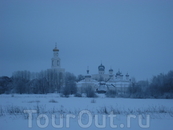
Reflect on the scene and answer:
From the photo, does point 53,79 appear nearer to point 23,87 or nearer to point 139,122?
point 23,87

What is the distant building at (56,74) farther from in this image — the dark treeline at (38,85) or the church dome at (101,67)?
the church dome at (101,67)

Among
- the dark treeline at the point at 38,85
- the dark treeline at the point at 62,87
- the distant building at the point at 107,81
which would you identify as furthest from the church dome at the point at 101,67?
the dark treeline at the point at 38,85

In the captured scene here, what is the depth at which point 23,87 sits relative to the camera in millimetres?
49594

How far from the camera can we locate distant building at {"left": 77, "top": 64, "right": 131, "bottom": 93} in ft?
234

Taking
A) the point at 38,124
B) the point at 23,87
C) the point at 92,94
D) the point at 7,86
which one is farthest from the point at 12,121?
the point at 7,86

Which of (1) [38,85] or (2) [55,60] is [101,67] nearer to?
(2) [55,60]

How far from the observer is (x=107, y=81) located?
260 feet

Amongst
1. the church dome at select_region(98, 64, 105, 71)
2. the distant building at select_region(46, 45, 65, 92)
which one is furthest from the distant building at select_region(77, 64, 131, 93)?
the distant building at select_region(46, 45, 65, 92)

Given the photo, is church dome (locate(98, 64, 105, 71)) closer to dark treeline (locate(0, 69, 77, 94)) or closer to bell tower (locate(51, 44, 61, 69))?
bell tower (locate(51, 44, 61, 69))

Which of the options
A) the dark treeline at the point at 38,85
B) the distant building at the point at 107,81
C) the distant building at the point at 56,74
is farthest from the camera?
the distant building at the point at 107,81

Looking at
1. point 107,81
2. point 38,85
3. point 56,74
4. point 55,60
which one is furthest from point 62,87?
point 107,81

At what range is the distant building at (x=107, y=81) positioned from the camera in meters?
71.5

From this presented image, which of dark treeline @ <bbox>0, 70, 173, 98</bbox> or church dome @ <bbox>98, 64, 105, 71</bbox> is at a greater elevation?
church dome @ <bbox>98, 64, 105, 71</bbox>

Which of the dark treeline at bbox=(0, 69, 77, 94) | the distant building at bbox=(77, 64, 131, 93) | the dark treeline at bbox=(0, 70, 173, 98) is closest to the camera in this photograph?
the dark treeline at bbox=(0, 70, 173, 98)
